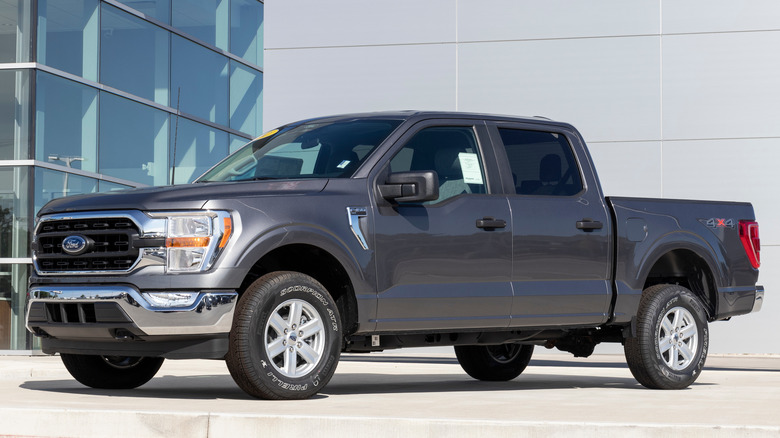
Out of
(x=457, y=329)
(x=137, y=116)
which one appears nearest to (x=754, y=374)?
(x=457, y=329)

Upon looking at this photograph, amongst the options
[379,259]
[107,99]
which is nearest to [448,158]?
[379,259]

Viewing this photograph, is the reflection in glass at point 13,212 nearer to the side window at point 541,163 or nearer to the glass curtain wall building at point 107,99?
the glass curtain wall building at point 107,99

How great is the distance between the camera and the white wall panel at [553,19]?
19.9 metres

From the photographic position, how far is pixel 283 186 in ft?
26.7

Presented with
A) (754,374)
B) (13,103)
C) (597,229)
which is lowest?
(754,374)

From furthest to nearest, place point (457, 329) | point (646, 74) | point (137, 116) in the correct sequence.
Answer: point (137, 116), point (646, 74), point (457, 329)

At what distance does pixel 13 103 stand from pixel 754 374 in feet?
44.4

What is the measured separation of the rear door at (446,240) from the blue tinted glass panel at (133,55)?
15.5 meters

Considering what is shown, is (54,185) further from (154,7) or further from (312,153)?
(312,153)

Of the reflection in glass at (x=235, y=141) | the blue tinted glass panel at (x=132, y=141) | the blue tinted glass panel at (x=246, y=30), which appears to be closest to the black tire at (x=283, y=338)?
the blue tinted glass panel at (x=132, y=141)

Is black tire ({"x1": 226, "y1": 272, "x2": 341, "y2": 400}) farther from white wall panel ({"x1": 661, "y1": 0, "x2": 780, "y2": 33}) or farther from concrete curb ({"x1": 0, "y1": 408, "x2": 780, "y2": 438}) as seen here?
white wall panel ({"x1": 661, "y1": 0, "x2": 780, "y2": 33})

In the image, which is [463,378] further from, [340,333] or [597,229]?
[340,333]

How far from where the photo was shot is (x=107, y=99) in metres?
23.4

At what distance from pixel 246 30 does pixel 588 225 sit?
66.7 feet
